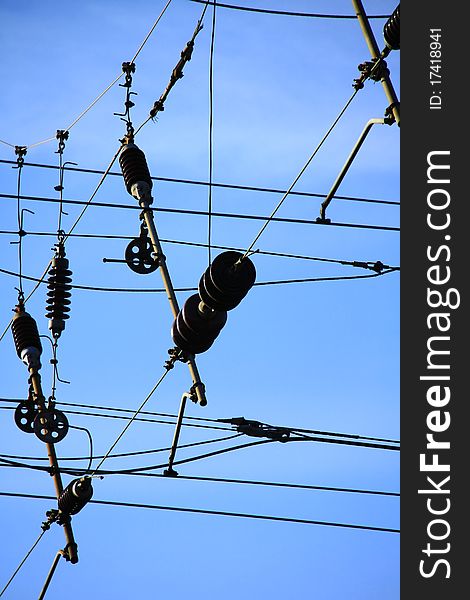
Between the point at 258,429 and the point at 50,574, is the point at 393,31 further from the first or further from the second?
the point at 50,574

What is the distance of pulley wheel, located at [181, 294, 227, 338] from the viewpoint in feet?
41.1

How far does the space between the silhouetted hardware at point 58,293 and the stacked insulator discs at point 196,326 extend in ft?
11.1

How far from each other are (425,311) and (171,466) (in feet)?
11.1

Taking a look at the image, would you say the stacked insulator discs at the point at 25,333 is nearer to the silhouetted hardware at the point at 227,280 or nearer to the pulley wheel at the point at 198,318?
the pulley wheel at the point at 198,318

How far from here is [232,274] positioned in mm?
12039

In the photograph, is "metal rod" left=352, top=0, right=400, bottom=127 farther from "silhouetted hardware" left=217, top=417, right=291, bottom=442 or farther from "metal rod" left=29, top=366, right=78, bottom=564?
"metal rod" left=29, top=366, right=78, bottom=564

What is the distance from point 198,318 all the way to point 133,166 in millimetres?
3334

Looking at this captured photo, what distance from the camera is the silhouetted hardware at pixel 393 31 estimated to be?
492 inches

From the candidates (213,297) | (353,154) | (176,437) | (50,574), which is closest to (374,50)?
(353,154)

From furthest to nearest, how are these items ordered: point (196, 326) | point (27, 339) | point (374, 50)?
point (27, 339) → point (374, 50) → point (196, 326)

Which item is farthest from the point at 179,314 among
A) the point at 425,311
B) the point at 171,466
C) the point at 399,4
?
the point at 399,4


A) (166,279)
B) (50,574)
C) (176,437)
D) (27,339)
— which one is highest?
(27,339)

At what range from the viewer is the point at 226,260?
12164mm

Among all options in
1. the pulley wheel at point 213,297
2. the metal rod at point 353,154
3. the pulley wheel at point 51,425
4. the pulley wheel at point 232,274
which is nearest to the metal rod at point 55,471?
the pulley wheel at point 51,425
